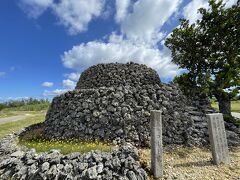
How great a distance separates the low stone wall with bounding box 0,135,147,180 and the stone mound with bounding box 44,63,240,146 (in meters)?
2.92

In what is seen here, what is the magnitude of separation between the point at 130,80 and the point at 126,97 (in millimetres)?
3133

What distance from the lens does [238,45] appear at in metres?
13.7

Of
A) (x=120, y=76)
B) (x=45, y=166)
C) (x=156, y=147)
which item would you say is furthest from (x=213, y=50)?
(x=45, y=166)

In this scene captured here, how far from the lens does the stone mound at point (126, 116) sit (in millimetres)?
10688

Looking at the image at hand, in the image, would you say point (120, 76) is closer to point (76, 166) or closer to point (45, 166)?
point (76, 166)

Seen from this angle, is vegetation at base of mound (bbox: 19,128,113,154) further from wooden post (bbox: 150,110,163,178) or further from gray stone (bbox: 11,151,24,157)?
wooden post (bbox: 150,110,163,178)

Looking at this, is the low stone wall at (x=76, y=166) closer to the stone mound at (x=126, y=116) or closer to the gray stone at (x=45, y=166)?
the gray stone at (x=45, y=166)

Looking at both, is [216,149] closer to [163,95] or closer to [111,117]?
[163,95]

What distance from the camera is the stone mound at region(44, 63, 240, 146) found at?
35.1 ft

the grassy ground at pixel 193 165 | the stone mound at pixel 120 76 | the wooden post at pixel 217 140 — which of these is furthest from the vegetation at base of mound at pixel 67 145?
the stone mound at pixel 120 76

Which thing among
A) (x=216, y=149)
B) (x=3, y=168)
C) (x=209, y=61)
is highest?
(x=209, y=61)

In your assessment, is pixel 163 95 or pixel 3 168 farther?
pixel 163 95

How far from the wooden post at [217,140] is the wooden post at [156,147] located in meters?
2.22

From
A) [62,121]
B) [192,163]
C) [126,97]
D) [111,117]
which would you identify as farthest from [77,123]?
[192,163]
